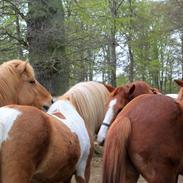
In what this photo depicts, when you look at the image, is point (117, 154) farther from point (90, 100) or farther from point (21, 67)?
point (21, 67)

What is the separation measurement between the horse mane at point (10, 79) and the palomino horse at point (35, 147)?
91 cm

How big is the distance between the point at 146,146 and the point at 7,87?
6.48ft

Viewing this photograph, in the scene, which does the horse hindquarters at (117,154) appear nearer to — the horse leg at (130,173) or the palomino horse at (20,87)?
the horse leg at (130,173)

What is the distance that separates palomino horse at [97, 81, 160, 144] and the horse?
467 mm

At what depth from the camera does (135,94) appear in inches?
187

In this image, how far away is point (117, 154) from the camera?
3434mm

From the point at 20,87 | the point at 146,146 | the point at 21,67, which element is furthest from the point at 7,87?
the point at 146,146

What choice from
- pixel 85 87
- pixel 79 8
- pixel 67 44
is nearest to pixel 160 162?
pixel 85 87

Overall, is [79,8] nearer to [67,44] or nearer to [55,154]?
[67,44]

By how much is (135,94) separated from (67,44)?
487cm

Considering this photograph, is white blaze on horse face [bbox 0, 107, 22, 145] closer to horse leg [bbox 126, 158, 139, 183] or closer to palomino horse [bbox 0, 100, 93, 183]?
palomino horse [bbox 0, 100, 93, 183]

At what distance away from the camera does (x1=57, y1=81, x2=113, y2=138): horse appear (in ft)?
16.0

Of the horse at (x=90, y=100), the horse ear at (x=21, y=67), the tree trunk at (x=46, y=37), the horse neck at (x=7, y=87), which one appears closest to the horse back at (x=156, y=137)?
the horse at (x=90, y=100)

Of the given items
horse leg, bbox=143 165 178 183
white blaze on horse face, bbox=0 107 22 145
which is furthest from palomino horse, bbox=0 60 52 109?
horse leg, bbox=143 165 178 183
